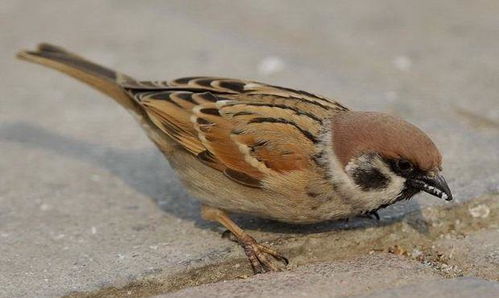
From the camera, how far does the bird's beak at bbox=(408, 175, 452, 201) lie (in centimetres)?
344

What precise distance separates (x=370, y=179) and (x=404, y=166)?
0.19 metres

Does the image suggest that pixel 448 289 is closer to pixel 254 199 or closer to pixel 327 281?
pixel 327 281

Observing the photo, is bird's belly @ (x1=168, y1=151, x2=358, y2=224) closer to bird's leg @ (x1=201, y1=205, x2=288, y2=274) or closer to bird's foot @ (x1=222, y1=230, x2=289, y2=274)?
bird's leg @ (x1=201, y1=205, x2=288, y2=274)

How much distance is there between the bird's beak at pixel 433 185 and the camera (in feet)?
11.3

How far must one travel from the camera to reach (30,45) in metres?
6.07

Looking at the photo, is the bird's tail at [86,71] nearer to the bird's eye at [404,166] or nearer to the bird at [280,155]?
the bird at [280,155]

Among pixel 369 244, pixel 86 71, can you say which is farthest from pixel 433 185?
pixel 86 71

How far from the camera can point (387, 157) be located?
11.3 feet

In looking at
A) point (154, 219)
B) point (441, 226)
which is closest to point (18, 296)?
point (154, 219)

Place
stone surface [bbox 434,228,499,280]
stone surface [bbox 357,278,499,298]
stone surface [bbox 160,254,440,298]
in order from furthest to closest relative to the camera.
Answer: stone surface [bbox 434,228,499,280] → stone surface [bbox 160,254,440,298] → stone surface [bbox 357,278,499,298]

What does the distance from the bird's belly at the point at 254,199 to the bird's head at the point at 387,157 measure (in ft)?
0.51

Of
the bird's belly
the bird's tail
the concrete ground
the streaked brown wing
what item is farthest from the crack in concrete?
the bird's tail

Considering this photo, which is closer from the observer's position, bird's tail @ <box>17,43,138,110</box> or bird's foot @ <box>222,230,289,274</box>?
bird's foot @ <box>222,230,289,274</box>

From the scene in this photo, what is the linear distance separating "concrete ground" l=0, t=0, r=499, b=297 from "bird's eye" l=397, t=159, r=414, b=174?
0.34 metres
